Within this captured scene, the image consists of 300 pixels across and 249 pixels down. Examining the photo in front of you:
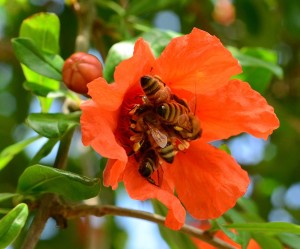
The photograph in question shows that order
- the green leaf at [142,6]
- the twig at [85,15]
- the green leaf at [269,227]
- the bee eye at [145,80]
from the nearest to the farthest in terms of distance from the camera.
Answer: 1. the bee eye at [145,80]
2. the green leaf at [269,227]
3. the twig at [85,15]
4. the green leaf at [142,6]

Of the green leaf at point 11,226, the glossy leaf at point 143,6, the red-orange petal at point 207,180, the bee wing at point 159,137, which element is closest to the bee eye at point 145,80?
the bee wing at point 159,137

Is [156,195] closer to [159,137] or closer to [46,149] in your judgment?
[159,137]

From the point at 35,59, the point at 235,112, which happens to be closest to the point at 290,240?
the point at 235,112

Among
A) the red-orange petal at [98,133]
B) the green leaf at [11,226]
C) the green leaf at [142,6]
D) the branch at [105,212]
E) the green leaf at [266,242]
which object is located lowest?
the green leaf at [266,242]

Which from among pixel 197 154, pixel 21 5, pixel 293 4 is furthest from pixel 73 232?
pixel 197 154

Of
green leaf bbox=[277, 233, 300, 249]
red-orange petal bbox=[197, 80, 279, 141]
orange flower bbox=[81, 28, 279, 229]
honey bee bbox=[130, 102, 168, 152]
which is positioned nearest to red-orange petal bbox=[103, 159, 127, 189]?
orange flower bbox=[81, 28, 279, 229]

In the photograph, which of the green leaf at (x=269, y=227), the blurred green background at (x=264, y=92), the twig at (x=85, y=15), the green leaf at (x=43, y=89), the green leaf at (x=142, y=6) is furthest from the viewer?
the blurred green background at (x=264, y=92)

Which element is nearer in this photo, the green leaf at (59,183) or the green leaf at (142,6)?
the green leaf at (59,183)

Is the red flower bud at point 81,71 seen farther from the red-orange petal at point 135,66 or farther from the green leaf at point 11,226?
the green leaf at point 11,226
